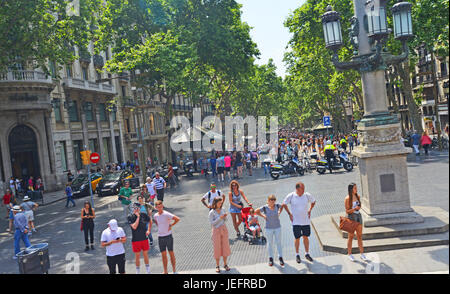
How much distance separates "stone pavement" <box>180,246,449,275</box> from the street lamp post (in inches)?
48.7

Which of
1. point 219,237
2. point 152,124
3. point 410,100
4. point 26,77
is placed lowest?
point 219,237

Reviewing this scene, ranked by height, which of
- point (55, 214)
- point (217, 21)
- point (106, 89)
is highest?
point (217, 21)

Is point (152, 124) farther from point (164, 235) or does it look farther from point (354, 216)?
point (354, 216)

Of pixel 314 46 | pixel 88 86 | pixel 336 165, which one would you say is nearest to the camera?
pixel 336 165

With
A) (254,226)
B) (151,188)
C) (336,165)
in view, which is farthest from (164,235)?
(336,165)

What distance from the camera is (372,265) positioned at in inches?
291

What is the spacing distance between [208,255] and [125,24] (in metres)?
24.8

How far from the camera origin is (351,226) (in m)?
7.79

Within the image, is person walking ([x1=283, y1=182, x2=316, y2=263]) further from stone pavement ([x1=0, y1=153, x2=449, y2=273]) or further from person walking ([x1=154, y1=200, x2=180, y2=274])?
person walking ([x1=154, y1=200, x2=180, y2=274])

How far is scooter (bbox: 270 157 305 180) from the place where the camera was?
22422 mm

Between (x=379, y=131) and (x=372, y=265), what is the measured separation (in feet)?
10.2

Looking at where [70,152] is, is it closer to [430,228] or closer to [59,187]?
[59,187]

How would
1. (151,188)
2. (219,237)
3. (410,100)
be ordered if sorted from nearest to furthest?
(219,237)
(151,188)
(410,100)
